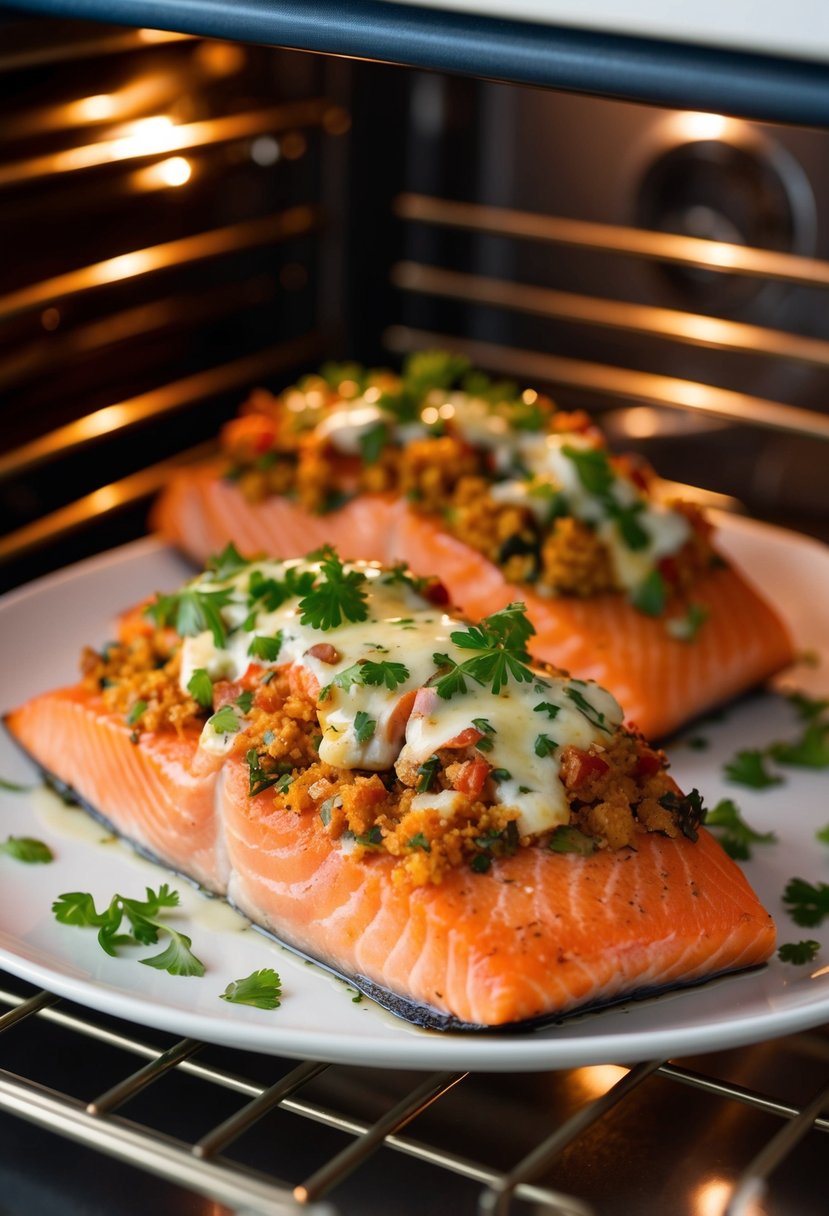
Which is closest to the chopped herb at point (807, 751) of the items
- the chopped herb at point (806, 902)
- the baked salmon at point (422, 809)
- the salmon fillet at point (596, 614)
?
the salmon fillet at point (596, 614)

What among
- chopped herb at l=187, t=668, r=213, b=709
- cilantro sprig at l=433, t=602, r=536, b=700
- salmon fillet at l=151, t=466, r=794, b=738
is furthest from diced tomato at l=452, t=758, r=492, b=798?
salmon fillet at l=151, t=466, r=794, b=738

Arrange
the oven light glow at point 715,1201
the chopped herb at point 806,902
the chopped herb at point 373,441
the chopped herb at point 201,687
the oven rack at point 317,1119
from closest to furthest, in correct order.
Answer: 1. the oven rack at point 317,1119
2. the oven light glow at point 715,1201
3. the chopped herb at point 806,902
4. the chopped herb at point 201,687
5. the chopped herb at point 373,441

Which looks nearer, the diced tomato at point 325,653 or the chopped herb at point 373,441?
the diced tomato at point 325,653

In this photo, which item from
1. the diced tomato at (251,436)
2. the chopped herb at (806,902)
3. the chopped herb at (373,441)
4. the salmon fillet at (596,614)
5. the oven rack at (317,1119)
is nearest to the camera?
the oven rack at (317,1119)

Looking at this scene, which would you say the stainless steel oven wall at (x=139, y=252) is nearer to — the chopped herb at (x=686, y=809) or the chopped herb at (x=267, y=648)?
the chopped herb at (x=267, y=648)

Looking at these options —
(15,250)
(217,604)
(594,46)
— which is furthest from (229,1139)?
(15,250)

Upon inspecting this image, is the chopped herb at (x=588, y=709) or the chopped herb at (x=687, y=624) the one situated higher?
the chopped herb at (x=687, y=624)
